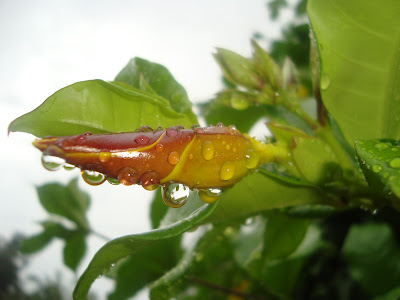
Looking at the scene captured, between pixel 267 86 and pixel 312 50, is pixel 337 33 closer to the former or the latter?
pixel 312 50

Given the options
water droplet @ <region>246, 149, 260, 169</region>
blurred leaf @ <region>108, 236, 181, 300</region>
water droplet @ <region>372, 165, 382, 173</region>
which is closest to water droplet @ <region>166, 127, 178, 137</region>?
water droplet @ <region>246, 149, 260, 169</region>

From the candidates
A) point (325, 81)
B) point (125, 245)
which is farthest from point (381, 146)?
point (125, 245)

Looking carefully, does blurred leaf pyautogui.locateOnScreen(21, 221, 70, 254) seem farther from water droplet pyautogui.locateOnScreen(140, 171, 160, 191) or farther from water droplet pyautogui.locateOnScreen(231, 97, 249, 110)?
water droplet pyautogui.locateOnScreen(140, 171, 160, 191)

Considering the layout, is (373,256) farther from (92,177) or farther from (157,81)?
(92,177)

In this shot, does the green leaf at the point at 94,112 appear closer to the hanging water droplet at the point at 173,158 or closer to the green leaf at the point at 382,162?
the hanging water droplet at the point at 173,158

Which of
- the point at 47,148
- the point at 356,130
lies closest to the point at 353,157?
the point at 356,130
